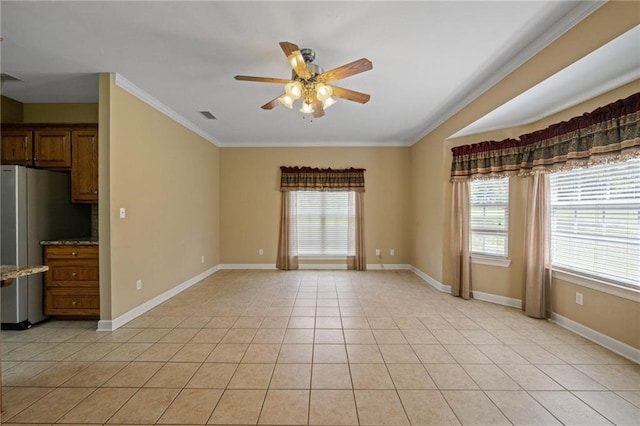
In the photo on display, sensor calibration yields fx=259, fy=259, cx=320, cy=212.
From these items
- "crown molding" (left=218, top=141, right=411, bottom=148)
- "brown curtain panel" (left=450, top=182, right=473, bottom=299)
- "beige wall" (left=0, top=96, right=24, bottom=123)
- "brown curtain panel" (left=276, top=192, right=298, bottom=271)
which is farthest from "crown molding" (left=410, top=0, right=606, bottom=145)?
Result: "beige wall" (left=0, top=96, right=24, bottom=123)

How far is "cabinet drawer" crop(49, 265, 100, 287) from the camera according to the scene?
3.04 meters

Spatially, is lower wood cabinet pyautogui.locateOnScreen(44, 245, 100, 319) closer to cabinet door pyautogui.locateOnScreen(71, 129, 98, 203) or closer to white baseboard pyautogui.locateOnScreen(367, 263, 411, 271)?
cabinet door pyautogui.locateOnScreen(71, 129, 98, 203)

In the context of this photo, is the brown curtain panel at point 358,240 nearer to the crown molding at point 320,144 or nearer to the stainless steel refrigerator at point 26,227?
the crown molding at point 320,144

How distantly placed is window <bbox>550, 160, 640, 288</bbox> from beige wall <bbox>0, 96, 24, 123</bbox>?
23.0 feet

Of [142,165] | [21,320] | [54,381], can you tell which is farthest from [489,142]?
[21,320]

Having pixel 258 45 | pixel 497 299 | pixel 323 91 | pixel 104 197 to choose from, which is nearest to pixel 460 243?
A: pixel 497 299

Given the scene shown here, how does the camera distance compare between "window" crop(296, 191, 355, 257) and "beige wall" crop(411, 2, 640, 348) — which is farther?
"window" crop(296, 191, 355, 257)

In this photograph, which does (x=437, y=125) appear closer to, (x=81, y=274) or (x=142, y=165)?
(x=142, y=165)

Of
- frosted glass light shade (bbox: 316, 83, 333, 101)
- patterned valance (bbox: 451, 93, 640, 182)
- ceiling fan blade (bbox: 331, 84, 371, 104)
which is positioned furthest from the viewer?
ceiling fan blade (bbox: 331, 84, 371, 104)

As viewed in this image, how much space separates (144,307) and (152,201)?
140 centimetres

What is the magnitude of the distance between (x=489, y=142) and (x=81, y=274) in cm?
549

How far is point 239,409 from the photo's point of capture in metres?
1.75

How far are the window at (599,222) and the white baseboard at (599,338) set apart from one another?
555 mm

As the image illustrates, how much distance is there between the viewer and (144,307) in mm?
3377
